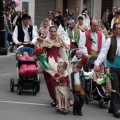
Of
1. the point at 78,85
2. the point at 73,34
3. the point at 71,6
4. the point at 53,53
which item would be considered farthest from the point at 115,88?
the point at 71,6

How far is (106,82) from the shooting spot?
964cm

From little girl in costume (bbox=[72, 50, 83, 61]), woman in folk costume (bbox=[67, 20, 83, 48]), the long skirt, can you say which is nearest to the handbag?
the long skirt

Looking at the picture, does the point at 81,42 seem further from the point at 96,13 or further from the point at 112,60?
the point at 96,13

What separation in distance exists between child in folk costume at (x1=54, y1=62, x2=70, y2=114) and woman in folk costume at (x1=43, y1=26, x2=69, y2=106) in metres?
0.28

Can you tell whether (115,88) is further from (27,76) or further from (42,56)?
(27,76)

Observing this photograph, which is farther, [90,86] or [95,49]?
[95,49]

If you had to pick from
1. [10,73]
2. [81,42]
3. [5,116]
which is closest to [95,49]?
[81,42]

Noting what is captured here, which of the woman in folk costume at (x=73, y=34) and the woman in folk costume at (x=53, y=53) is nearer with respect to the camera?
the woman in folk costume at (x=53, y=53)

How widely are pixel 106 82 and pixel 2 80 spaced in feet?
13.9

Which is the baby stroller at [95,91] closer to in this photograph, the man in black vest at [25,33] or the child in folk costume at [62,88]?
the child in folk costume at [62,88]

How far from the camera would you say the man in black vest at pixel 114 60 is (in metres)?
9.30

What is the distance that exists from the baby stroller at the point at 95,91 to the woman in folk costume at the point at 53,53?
0.78 metres

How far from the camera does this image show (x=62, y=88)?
A: 9398 millimetres

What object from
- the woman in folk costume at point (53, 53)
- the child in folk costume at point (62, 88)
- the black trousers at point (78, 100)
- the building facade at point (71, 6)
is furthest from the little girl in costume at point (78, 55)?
the building facade at point (71, 6)
